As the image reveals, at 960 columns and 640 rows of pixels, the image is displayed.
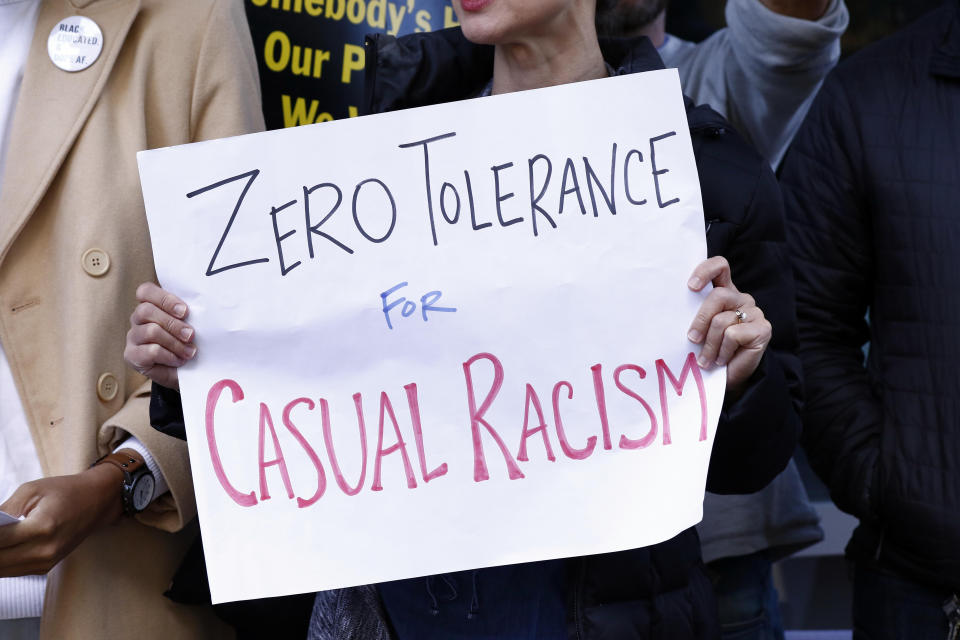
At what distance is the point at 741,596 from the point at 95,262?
138 cm

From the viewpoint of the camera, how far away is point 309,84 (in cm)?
231

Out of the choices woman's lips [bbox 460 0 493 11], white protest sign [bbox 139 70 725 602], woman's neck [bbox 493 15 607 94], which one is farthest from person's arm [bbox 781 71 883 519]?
woman's lips [bbox 460 0 493 11]

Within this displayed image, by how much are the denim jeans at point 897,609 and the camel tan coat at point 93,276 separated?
119cm

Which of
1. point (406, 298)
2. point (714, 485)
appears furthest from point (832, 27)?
point (406, 298)

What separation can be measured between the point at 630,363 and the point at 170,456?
0.70 m

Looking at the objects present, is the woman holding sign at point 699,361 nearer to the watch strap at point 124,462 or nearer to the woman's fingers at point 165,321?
the woman's fingers at point 165,321

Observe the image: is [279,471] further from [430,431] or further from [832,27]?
[832,27]

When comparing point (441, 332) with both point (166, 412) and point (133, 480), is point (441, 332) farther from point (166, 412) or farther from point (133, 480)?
point (133, 480)

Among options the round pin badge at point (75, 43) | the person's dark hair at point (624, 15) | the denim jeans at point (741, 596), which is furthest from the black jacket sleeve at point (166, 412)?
the denim jeans at point (741, 596)

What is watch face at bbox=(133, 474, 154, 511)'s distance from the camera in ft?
5.33

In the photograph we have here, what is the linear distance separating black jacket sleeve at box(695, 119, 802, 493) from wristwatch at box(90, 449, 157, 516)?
32.1 inches

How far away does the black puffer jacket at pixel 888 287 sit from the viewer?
1901 mm

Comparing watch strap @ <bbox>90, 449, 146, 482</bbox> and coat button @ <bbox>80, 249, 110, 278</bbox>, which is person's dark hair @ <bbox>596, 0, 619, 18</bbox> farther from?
watch strap @ <bbox>90, 449, 146, 482</bbox>

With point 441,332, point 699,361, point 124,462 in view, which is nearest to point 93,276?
point 124,462
